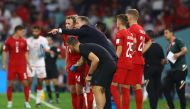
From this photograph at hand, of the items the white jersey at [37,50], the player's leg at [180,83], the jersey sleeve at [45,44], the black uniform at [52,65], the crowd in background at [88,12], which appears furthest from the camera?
the crowd in background at [88,12]

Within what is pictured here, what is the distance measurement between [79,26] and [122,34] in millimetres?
1036

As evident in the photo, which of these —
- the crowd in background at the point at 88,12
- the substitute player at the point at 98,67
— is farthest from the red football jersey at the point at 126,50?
the crowd in background at the point at 88,12

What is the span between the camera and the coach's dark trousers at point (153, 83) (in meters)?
20.6

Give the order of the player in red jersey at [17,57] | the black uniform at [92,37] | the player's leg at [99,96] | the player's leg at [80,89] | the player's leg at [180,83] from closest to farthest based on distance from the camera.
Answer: the player's leg at [99,96] < the black uniform at [92,37] < the player's leg at [80,89] < the player's leg at [180,83] < the player in red jersey at [17,57]

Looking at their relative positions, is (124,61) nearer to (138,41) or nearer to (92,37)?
(138,41)

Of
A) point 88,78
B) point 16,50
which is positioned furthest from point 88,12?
point 88,78

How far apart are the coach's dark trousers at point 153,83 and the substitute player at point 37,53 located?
3854 millimetres

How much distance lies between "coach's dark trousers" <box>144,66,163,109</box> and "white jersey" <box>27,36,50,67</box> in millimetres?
3942

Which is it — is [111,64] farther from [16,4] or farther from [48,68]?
[16,4]

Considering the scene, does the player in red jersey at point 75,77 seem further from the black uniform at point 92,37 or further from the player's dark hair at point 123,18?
the player's dark hair at point 123,18

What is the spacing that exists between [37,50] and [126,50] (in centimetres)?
610

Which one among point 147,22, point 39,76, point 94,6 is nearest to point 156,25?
point 147,22

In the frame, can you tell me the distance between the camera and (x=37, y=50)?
78.7 feet

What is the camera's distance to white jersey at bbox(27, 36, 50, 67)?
23.7m
